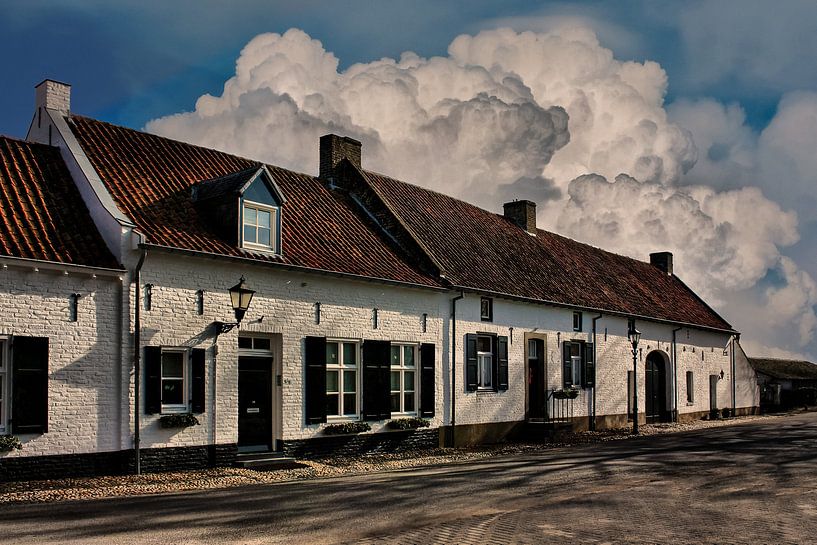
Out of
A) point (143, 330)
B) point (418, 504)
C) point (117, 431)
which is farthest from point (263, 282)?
point (418, 504)

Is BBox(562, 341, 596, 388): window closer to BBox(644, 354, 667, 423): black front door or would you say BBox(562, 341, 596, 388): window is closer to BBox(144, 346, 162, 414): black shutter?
BBox(644, 354, 667, 423): black front door

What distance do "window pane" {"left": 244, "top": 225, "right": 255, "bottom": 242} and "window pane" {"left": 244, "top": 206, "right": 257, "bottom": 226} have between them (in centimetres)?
8

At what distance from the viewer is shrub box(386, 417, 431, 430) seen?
19500 mm

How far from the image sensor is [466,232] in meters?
26.1

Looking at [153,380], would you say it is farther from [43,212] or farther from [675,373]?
[675,373]

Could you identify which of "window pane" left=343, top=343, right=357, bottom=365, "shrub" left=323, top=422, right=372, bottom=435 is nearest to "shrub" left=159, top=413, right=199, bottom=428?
"shrub" left=323, top=422, right=372, bottom=435

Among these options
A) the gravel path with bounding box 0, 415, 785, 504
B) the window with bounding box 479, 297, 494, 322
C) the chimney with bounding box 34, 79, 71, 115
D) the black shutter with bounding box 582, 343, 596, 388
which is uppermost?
the chimney with bounding box 34, 79, 71, 115

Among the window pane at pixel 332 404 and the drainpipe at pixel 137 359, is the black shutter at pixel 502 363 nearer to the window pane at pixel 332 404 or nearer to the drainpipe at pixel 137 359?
the window pane at pixel 332 404

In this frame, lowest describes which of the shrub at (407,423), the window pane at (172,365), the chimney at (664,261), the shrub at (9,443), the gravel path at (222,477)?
the gravel path at (222,477)

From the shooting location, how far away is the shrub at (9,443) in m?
12.7

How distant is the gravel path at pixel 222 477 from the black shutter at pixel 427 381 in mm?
1013

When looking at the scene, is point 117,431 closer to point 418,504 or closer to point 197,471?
point 197,471

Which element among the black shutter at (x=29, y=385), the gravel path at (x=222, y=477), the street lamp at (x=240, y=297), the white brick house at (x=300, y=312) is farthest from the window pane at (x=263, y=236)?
the black shutter at (x=29, y=385)

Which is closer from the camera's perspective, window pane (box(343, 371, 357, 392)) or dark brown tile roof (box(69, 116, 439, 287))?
dark brown tile roof (box(69, 116, 439, 287))
